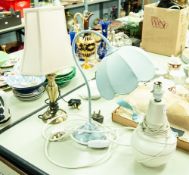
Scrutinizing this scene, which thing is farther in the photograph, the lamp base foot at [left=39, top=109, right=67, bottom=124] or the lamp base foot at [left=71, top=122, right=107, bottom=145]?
the lamp base foot at [left=39, top=109, right=67, bottom=124]

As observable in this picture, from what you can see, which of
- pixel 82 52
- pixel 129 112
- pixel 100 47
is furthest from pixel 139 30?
pixel 129 112

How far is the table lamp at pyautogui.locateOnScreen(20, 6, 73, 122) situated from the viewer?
32.8 inches

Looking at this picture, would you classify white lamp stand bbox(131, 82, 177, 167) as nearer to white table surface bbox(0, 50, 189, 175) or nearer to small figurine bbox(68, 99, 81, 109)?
white table surface bbox(0, 50, 189, 175)

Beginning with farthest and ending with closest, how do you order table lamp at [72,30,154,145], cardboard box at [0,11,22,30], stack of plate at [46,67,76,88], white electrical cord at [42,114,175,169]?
cardboard box at [0,11,22,30] → stack of plate at [46,67,76,88] → white electrical cord at [42,114,175,169] → table lamp at [72,30,154,145]

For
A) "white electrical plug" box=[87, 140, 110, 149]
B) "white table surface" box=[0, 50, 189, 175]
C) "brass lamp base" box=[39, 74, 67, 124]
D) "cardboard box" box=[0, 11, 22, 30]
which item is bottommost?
"white table surface" box=[0, 50, 189, 175]

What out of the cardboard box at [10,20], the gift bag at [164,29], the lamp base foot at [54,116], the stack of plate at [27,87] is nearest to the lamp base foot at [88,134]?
the lamp base foot at [54,116]

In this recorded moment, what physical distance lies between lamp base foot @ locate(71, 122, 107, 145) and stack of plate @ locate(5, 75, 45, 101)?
34 cm

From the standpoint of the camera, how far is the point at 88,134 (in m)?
0.92

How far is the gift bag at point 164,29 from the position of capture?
59.9 inches

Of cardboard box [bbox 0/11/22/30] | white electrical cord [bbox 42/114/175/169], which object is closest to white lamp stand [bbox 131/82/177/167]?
white electrical cord [bbox 42/114/175/169]

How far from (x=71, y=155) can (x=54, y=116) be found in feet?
0.79

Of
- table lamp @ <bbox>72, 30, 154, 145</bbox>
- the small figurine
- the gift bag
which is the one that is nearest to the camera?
table lamp @ <bbox>72, 30, 154, 145</bbox>

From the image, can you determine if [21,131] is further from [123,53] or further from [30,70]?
[123,53]

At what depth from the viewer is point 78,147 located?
2.95 feet
